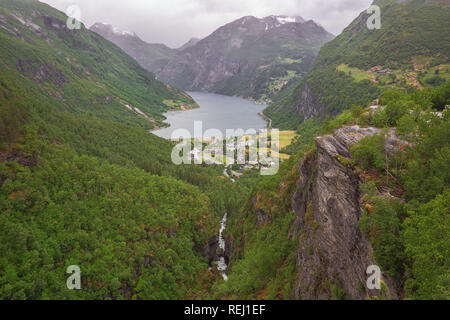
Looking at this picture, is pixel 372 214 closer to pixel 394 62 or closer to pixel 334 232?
pixel 334 232

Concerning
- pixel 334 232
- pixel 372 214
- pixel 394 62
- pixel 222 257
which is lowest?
pixel 222 257

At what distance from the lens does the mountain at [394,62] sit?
12612 cm

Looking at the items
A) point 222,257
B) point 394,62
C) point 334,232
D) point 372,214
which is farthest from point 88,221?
point 394,62

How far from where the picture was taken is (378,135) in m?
28.5

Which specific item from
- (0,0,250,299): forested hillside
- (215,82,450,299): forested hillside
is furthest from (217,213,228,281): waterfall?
(215,82,450,299): forested hillside

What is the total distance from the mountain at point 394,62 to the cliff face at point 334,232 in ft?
349

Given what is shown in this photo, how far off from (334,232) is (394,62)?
15225cm

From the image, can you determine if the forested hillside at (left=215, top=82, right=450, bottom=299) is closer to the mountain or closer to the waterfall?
the waterfall

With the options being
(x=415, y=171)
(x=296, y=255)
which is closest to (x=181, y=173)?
(x=296, y=255)

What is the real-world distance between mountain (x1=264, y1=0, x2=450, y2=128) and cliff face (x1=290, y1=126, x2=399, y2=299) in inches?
4192

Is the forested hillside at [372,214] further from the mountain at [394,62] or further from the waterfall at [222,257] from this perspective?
the mountain at [394,62]

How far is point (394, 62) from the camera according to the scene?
146 m

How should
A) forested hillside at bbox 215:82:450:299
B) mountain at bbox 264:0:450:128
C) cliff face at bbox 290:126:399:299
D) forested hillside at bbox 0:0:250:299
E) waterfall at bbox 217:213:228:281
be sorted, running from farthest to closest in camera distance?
mountain at bbox 264:0:450:128 < waterfall at bbox 217:213:228:281 < forested hillside at bbox 0:0:250:299 < cliff face at bbox 290:126:399:299 < forested hillside at bbox 215:82:450:299

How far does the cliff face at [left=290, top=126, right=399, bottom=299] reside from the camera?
79.6 ft
